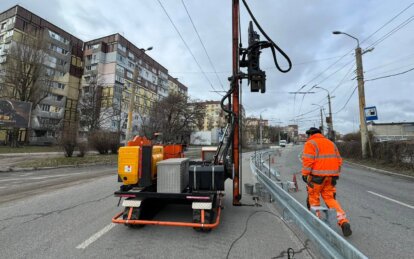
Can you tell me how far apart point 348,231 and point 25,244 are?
535cm

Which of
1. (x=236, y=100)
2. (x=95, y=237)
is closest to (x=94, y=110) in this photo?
(x=236, y=100)

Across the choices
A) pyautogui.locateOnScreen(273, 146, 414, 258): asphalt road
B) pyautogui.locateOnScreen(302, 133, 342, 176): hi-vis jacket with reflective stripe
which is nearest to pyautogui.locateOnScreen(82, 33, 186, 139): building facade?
pyautogui.locateOnScreen(273, 146, 414, 258): asphalt road

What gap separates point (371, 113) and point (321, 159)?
17.8 metres

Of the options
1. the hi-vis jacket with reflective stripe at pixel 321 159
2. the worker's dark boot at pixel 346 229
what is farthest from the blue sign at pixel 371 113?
the worker's dark boot at pixel 346 229

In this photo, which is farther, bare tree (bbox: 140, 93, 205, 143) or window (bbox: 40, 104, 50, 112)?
window (bbox: 40, 104, 50, 112)

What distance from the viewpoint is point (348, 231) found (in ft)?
13.8

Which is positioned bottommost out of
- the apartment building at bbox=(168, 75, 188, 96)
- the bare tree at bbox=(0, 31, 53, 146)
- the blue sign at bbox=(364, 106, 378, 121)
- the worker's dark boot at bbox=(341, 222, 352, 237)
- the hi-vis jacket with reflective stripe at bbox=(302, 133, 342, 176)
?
the worker's dark boot at bbox=(341, 222, 352, 237)

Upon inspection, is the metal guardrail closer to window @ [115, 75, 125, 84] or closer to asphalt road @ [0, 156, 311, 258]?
asphalt road @ [0, 156, 311, 258]

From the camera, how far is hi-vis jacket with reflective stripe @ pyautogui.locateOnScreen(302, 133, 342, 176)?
183 inches

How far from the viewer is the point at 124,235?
14.3ft

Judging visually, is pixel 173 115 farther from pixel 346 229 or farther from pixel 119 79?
pixel 346 229

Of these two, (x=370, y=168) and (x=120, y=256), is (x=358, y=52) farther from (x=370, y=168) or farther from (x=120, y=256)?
(x=120, y=256)

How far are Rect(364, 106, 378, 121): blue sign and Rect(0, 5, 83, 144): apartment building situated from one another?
129 feet

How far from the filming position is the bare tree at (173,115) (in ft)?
137
